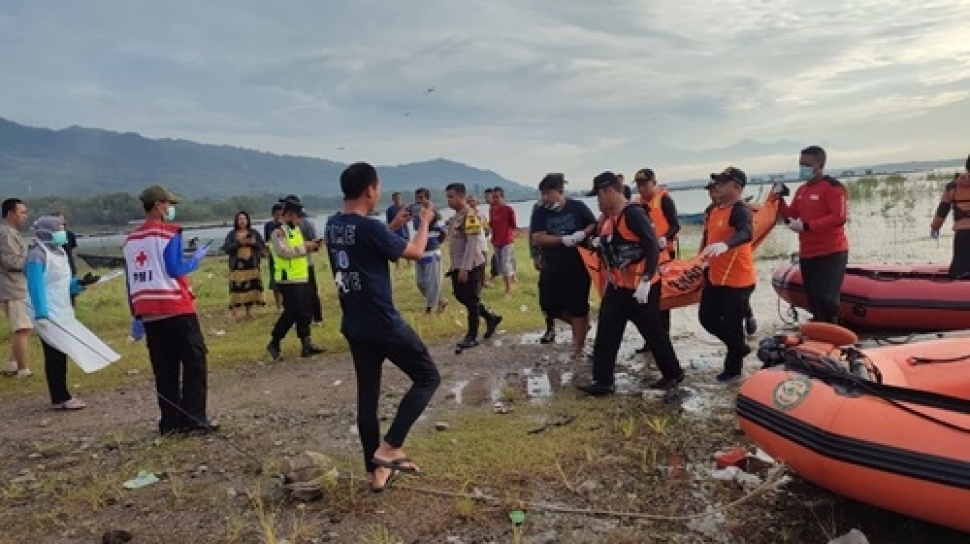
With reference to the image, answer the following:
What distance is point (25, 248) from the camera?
673 centimetres

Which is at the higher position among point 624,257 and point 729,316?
point 624,257

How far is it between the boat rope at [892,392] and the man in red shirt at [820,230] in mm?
2460

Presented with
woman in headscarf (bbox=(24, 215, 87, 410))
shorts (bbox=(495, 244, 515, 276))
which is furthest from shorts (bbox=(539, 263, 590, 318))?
woman in headscarf (bbox=(24, 215, 87, 410))

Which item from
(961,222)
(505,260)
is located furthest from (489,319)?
(961,222)

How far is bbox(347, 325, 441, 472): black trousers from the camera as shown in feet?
12.7

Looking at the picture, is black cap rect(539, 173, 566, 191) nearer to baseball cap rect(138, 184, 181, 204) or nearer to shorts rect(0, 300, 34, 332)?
baseball cap rect(138, 184, 181, 204)

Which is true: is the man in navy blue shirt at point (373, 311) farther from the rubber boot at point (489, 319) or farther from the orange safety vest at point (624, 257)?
the rubber boot at point (489, 319)


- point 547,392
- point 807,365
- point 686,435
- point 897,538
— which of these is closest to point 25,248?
point 547,392

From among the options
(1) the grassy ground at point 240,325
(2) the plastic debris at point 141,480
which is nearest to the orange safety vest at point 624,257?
(1) the grassy ground at point 240,325

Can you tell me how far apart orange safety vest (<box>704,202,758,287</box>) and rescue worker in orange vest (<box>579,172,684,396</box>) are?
0.53 m

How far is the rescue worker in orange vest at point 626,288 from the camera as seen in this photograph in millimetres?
5250

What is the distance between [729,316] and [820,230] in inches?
49.7

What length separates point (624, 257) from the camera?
5.33m

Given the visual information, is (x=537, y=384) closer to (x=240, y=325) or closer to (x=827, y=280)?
(x=827, y=280)
